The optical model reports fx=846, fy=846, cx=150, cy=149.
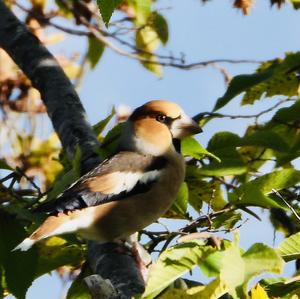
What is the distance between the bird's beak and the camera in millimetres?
4395

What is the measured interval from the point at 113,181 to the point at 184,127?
53cm

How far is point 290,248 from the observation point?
2.78m

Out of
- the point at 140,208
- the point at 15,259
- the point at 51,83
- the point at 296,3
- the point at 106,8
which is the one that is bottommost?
the point at 140,208

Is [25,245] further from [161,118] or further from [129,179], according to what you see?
[161,118]

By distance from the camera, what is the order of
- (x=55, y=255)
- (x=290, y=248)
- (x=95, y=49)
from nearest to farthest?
(x=290, y=248), (x=55, y=255), (x=95, y=49)

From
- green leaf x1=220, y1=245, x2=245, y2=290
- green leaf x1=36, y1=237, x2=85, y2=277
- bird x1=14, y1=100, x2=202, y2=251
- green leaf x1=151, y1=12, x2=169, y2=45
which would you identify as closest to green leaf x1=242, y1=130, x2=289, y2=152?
bird x1=14, y1=100, x2=202, y2=251

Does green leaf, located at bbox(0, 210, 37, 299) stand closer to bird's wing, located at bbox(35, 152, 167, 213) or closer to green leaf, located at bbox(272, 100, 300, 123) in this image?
bird's wing, located at bbox(35, 152, 167, 213)

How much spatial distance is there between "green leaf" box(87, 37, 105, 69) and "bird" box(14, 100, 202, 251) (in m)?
1.16

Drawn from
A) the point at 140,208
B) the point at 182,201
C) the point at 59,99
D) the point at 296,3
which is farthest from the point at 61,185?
the point at 296,3

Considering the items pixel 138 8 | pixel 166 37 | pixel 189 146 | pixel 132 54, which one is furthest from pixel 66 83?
pixel 132 54

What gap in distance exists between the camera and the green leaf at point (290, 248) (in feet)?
9.06

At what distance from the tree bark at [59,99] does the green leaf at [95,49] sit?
4.25 feet

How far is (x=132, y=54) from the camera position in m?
6.49

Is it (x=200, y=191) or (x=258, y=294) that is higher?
(x=258, y=294)
